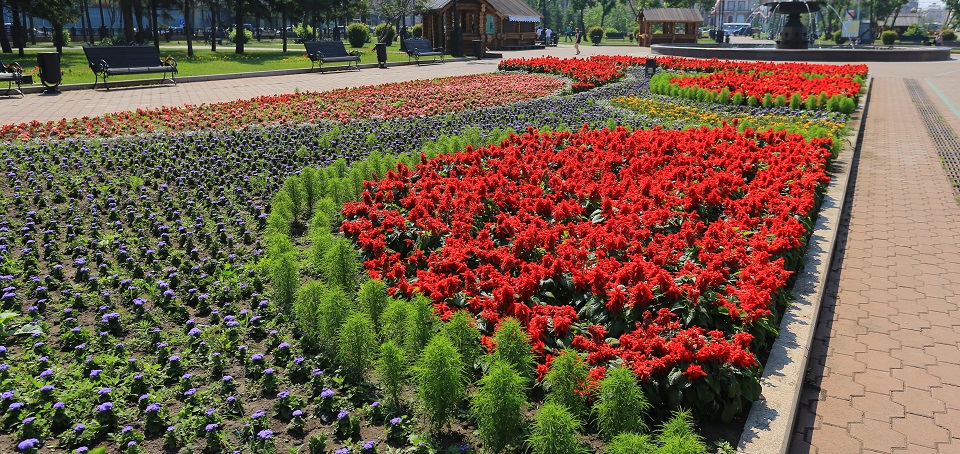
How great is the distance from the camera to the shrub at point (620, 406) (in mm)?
3131

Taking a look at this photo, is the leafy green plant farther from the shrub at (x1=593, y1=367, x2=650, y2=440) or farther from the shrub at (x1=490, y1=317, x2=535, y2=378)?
the shrub at (x1=593, y1=367, x2=650, y2=440)

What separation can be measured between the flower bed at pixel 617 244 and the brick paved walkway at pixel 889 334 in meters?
0.51

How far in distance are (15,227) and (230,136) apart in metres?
4.11

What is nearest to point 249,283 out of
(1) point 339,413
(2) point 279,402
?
(2) point 279,402

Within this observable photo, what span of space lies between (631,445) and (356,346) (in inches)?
66.4

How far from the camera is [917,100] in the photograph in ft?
58.4

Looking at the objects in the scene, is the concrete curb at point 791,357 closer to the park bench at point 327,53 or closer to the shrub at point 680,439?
the shrub at point 680,439

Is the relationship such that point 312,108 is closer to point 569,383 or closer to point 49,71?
point 49,71

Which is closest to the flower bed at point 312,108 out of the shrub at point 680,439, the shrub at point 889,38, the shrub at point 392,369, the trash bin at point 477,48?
the shrub at point 392,369

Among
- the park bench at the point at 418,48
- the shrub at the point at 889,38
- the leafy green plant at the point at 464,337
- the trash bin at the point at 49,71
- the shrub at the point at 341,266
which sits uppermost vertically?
the shrub at the point at 889,38

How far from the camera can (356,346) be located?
3766 millimetres

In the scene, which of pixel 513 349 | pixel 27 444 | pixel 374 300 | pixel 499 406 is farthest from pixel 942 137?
pixel 27 444

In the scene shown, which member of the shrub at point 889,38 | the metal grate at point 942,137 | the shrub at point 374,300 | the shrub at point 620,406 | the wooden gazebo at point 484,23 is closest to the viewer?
the shrub at point 620,406

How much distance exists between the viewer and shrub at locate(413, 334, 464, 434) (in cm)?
326
